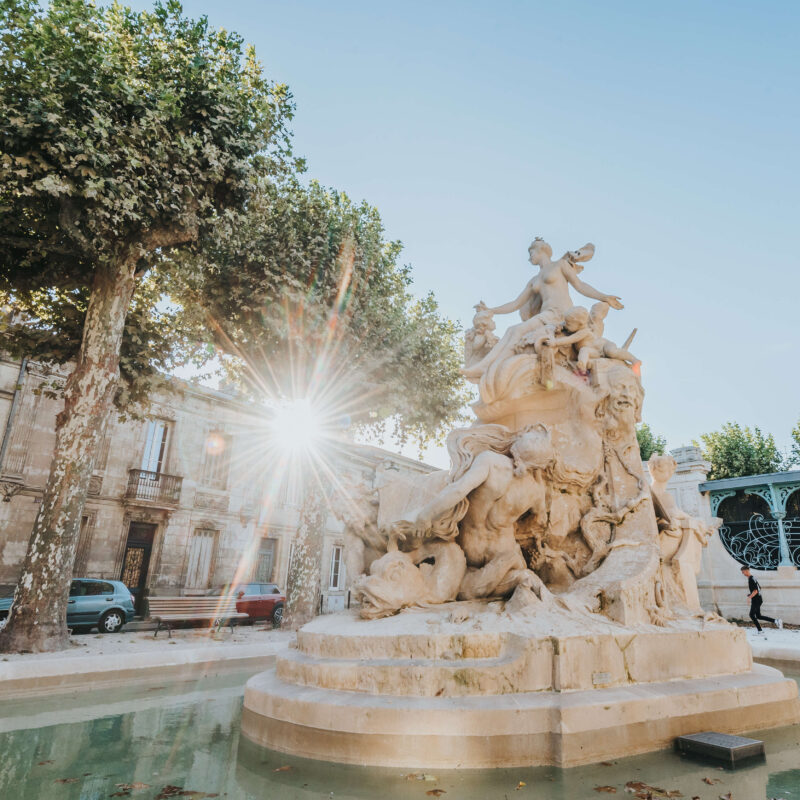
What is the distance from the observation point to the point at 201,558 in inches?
819

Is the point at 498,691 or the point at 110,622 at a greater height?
the point at 498,691

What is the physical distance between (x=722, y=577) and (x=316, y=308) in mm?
13419

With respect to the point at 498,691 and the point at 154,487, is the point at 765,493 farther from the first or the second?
the point at 154,487

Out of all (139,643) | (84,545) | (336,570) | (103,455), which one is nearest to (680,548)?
(139,643)

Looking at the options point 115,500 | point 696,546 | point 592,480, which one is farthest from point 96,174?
point 115,500

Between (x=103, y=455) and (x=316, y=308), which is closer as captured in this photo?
(x=316, y=308)

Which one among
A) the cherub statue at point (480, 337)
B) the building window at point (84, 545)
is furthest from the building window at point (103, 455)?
the cherub statue at point (480, 337)

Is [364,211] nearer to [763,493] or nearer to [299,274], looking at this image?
[299,274]

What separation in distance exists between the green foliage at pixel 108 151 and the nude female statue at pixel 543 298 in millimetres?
6097

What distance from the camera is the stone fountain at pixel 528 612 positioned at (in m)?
3.00

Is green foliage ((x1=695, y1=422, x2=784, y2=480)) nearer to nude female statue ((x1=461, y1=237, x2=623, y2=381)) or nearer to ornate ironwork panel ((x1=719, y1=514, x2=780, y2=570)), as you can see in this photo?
ornate ironwork panel ((x1=719, y1=514, x2=780, y2=570))

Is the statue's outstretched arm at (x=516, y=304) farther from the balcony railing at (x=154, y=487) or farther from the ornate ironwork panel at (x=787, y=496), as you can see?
the balcony railing at (x=154, y=487)

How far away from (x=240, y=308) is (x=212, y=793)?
12360mm

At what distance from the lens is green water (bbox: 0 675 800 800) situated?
2.61m
